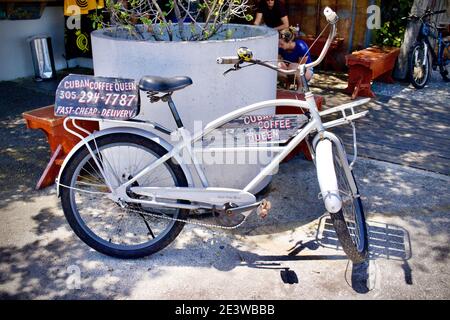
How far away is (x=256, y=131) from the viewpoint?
323cm

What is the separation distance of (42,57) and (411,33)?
6476mm

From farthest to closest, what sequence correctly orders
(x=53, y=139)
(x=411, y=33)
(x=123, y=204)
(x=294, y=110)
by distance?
1. (x=411, y=33)
2. (x=294, y=110)
3. (x=53, y=139)
4. (x=123, y=204)

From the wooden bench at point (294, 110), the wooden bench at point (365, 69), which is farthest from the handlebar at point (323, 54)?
the wooden bench at point (365, 69)

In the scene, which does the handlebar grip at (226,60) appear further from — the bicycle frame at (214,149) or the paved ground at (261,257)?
the paved ground at (261,257)

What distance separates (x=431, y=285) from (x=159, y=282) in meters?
1.81

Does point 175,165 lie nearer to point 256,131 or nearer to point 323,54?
point 256,131

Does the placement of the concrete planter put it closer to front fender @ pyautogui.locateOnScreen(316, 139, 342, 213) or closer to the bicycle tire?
front fender @ pyautogui.locateOnScreen(316, 139, 342, 213)

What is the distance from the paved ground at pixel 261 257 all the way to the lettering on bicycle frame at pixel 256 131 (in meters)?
0.83

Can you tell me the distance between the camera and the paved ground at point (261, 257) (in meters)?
3.05

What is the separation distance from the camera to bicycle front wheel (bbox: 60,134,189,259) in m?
3.20

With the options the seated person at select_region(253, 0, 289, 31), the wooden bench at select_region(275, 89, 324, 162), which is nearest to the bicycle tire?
the seated person at select_region(253, 0, 289, 31)

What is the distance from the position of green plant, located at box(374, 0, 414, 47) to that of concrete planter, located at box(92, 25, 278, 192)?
534 cm

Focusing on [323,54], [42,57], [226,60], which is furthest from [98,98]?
[42,57]
